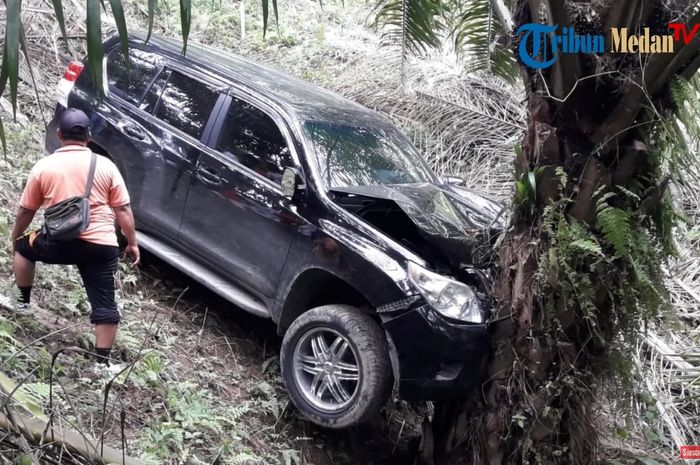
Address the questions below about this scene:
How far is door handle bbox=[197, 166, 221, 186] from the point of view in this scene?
506 cm

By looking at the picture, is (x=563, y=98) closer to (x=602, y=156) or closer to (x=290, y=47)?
(x=602, y=156)

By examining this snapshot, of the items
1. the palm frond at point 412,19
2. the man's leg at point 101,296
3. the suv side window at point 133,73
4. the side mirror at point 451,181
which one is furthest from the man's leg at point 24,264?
the side mirror at point 451,181

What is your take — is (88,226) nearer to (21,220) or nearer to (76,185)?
(76,185)

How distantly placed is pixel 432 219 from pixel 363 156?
1031 mm

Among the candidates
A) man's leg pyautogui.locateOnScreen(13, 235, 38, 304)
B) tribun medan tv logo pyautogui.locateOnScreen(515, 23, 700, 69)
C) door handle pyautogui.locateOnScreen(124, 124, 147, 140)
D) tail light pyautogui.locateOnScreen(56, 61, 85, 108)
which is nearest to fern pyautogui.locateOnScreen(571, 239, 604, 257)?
tribun medan tv logo pyautogui.locateOnScreen(515, 23, 700, 69)

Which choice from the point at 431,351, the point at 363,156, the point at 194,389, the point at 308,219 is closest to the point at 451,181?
the point at 363,156

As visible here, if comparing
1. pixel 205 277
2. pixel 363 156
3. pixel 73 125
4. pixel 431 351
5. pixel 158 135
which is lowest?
pixel 205 277

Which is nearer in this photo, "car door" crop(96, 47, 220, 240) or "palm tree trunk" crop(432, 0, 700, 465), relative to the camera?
"palm tree trunk" crop(432, 0, 700, 465)

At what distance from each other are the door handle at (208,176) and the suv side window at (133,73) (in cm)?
102

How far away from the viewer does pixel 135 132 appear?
5.50 m

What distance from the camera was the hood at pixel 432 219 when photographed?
4.32 m

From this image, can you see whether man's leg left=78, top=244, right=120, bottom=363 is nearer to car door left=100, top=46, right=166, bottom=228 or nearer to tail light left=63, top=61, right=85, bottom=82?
car door left=100, top=46, right=166, bottom=228

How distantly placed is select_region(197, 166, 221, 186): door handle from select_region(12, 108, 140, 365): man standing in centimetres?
89

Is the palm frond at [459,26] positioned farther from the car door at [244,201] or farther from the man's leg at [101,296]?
the man's leg at [101,296]
